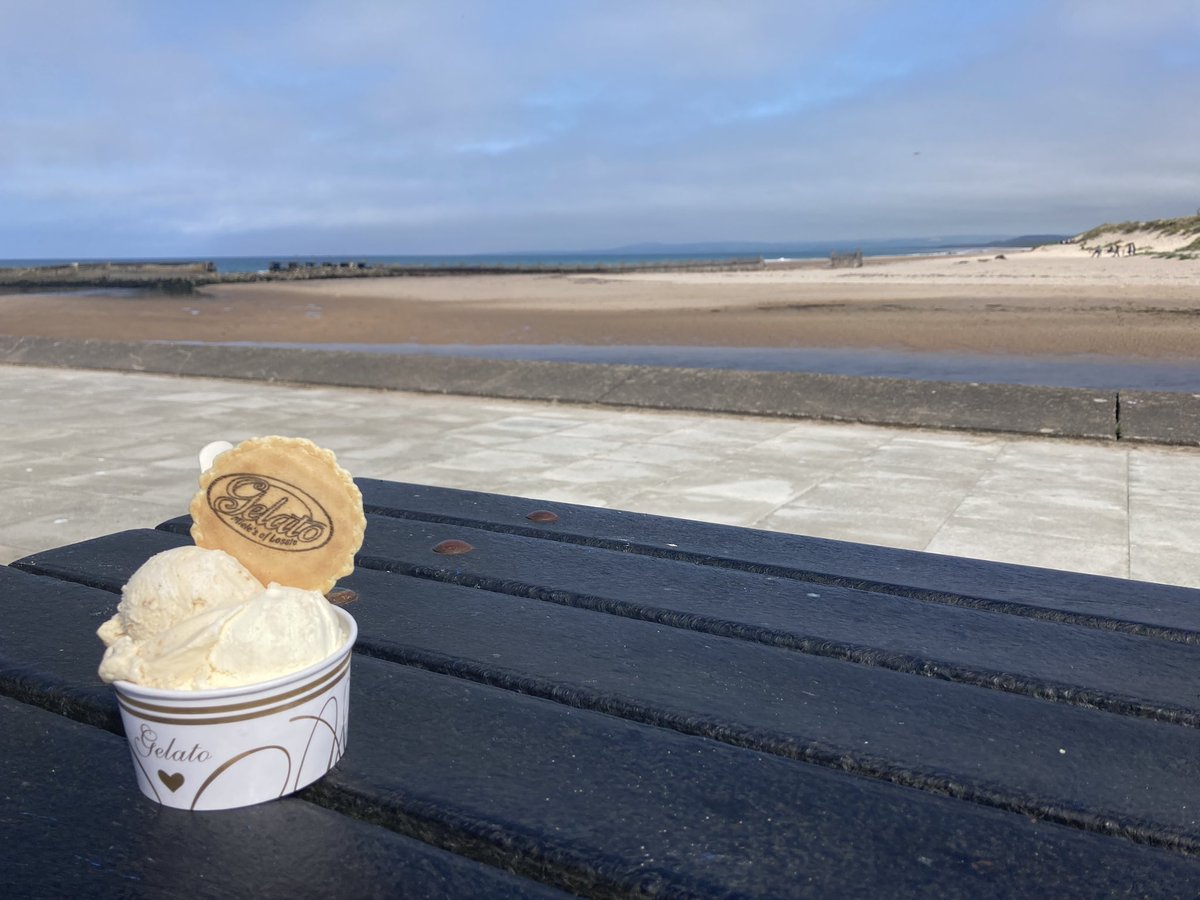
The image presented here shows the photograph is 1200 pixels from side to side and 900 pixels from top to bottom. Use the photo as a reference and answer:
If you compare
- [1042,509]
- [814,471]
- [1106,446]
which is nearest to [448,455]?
[814,471]

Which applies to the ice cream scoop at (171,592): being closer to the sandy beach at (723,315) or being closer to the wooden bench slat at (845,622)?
the wooden bench slat at (845,622)

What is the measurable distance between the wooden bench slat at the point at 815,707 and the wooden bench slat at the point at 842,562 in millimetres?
433

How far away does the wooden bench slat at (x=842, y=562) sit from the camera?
1.77 metres

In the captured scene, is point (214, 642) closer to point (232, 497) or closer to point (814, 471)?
point (232, 497)

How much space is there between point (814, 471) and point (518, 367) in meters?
3.78

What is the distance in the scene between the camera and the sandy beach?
1548cm

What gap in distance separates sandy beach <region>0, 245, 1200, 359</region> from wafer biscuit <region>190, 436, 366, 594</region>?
43.4ft

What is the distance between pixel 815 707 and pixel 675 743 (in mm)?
222

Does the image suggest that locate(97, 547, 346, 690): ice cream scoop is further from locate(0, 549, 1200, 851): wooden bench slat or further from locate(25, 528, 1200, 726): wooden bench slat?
locate(25, 528, 1200, 726): wooden bench slat

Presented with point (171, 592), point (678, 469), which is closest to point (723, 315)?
point (678, 469)

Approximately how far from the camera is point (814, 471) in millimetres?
5715

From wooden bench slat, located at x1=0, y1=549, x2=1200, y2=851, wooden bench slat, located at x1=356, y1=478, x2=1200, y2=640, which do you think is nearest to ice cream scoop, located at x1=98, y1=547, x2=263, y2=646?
wooden bench slat, located at x1=0, y1=549, x2=1200, y2=851

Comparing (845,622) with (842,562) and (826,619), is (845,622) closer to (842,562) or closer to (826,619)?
(826,619)

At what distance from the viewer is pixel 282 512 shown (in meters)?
1.28
